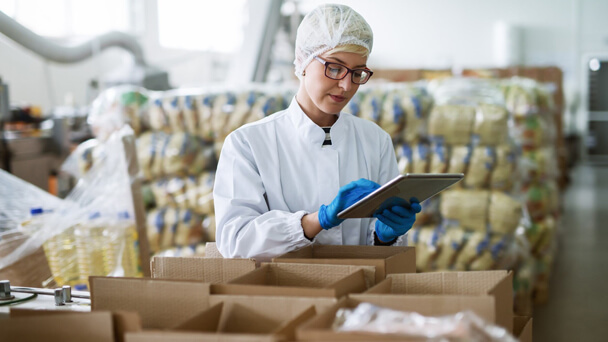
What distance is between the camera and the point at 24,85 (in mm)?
6957

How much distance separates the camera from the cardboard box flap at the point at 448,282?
1255 millimetres

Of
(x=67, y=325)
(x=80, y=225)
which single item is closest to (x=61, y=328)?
(x=67, y=325)

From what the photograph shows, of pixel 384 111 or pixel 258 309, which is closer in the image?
pixel 258 309

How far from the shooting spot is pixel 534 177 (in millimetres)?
4199

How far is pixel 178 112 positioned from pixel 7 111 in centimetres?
95

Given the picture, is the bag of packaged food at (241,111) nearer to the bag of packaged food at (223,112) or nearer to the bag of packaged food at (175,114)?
the bag of packaged food at (223,112)

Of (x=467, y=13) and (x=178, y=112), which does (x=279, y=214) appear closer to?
(x=178, y=112)

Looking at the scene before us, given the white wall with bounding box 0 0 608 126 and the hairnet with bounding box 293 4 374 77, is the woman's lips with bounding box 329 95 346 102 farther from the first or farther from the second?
the white wall with bounding box 0 0 608 126

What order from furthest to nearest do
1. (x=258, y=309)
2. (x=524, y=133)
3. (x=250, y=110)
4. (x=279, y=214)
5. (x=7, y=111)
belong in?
1. (x=524, y=133)
2. (x=250, y=110)
3. (x=7, y=111)
4. (x=279, y=214)
5. (x=258, y=309)

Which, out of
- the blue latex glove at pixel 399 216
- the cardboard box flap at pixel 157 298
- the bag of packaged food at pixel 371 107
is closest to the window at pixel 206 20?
the bag of packaged food at pixel 371 107

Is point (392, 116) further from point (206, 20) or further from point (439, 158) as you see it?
point (206, 20)

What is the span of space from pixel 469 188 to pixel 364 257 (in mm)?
2151

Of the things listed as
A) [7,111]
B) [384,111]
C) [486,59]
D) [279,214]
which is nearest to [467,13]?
[486,59]

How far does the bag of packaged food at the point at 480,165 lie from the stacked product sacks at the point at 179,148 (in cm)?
117
